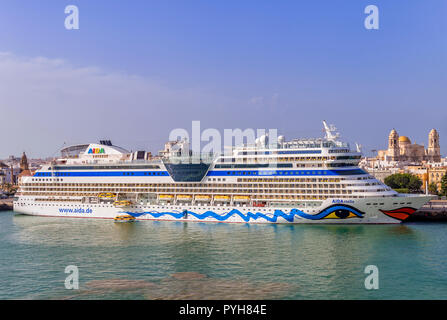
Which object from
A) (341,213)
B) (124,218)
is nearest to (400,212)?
(341,213)

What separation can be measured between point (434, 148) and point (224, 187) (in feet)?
372

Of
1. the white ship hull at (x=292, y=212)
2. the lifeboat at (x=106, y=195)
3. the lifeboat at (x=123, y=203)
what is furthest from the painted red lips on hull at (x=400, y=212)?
the lifeboat at (x=106, y=195)

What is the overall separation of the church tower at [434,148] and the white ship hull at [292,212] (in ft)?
352

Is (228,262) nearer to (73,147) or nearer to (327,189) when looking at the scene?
(327,189)

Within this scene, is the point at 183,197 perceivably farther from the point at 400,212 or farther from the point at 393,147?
the point at 393,147

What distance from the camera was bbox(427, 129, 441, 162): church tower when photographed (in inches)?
5187

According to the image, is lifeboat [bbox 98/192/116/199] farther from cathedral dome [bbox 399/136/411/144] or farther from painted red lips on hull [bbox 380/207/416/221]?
cathedral dome [bbox 399/136/411/144]

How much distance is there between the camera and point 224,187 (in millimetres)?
41344

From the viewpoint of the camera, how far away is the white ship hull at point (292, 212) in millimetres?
35906

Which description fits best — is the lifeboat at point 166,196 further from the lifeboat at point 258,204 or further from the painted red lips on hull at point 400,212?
the painted red lips on hull at point 400,212

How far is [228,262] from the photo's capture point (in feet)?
82.4

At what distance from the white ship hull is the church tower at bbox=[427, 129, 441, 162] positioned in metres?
107
